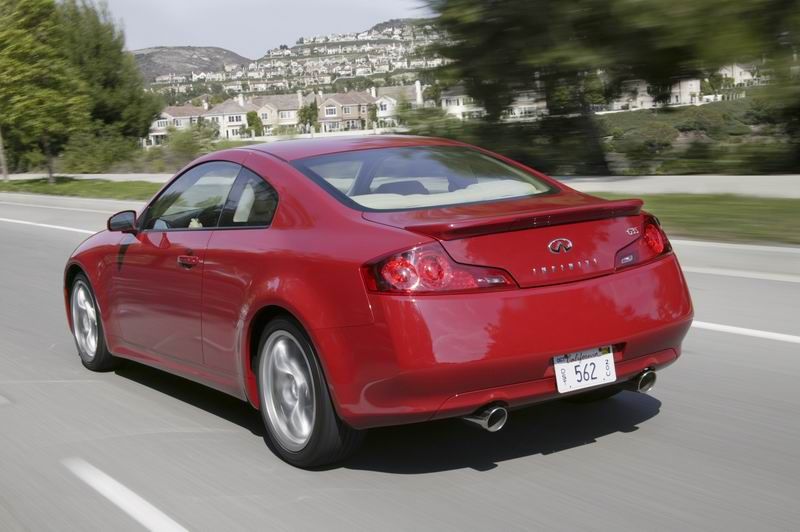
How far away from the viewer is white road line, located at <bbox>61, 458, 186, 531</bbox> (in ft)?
13.5

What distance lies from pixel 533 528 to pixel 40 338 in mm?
5488

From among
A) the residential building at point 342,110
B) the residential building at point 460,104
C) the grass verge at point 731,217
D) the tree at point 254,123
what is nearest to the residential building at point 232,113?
the tree at point 254,123

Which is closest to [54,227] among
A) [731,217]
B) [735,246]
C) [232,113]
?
[731,217]

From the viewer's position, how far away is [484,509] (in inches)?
160

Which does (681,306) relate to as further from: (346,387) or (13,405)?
(13,405)

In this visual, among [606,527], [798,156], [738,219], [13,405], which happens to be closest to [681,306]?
[606,527]

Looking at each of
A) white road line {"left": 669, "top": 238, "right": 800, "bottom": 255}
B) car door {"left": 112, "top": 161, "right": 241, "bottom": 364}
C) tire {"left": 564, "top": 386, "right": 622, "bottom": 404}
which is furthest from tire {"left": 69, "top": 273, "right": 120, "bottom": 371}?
white road line {"left": 669, "top": 238, "right": 800, "bottom": 255}

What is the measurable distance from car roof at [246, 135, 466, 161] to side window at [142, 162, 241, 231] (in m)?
0.24

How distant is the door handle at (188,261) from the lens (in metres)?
5.39

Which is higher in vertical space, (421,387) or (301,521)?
(421,387)

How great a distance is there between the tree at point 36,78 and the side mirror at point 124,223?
1248 inches

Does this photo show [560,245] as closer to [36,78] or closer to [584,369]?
[584,369]

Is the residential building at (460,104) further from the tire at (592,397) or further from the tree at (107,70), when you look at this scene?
the tree at (107,70)

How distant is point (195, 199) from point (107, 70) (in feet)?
170
